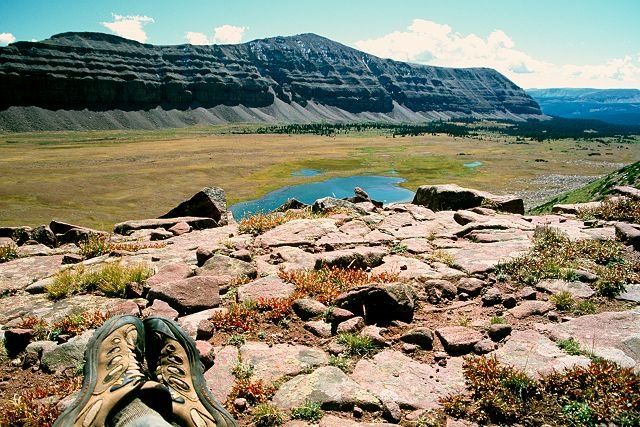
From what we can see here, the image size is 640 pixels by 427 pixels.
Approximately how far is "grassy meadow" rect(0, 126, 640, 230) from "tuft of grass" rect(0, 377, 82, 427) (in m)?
45.9

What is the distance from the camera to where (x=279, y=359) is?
503 cm

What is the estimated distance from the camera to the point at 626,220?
10695 mm

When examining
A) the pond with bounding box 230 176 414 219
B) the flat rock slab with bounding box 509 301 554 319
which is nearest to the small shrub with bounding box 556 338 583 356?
the flat rock slab with bounding box 509 301 554 319

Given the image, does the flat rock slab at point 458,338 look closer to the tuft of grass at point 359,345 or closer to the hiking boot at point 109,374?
the tuft of grass at point 359,345

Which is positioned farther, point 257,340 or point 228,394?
point 257,340

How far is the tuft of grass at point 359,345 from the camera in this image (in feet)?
16.9

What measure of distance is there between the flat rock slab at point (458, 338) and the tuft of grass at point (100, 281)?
4957 mm

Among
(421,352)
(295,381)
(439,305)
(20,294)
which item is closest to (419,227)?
(439,305)

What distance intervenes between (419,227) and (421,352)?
20.6ft

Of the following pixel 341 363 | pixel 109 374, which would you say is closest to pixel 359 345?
pixel 341 363

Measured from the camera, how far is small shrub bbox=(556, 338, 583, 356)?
4945 millimetres

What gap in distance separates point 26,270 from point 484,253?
366 inches

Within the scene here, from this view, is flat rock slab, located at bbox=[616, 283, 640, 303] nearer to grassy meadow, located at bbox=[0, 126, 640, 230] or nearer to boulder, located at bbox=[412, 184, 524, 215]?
boulder, located at bbox=[412, 184, 524, 215]

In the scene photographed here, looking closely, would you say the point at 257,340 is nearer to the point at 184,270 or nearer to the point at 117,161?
the point at 184,270
